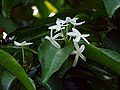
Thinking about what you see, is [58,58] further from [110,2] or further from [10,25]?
[10,25]

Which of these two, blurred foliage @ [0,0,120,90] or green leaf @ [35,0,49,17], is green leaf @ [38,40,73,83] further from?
green leaf @ [35,0,49,17]

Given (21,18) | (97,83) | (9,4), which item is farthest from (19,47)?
(21,18)

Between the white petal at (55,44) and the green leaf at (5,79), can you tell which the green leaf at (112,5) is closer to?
the white petal at (55,44)

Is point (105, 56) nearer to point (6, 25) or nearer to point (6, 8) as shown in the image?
point (6, 8)

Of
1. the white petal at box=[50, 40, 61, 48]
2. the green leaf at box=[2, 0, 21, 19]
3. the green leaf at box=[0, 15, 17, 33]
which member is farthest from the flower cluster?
the green leaf at box=[0, 15, 17, 33]

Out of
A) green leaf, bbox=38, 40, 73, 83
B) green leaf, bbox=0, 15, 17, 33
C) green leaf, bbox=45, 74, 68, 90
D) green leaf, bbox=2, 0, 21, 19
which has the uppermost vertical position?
green leaf, bbox=38, 40, 73, 83

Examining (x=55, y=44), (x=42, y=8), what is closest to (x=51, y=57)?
(x=55, y=44)
